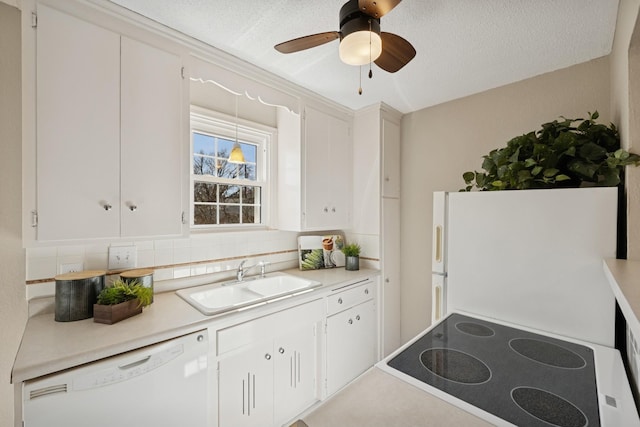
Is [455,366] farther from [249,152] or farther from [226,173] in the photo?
[249,152]

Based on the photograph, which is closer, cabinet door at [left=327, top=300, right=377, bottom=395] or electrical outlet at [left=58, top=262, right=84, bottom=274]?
electrical outlet at [left=58, top=262, right=84, bottom=274]

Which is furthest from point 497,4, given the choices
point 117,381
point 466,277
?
point 117,381

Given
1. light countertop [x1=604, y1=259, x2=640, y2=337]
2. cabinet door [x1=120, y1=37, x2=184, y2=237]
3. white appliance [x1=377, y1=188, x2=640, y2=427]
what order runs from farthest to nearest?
cabinet door [x1=120, y1=37, x2=184, y2=237] < white appliance [x1=377, y1=188, x2=640, y2=427] < light countertop [x1=604, y1=259, x2=640, y2=337]

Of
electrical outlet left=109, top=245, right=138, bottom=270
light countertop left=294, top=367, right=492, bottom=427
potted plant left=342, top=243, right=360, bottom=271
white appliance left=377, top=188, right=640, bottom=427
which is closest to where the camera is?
light countertop left=294, top=367, right=492, bottom=427

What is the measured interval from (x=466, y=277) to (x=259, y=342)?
1209 mm

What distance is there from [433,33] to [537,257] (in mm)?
1255

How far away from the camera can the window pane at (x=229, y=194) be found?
224cm

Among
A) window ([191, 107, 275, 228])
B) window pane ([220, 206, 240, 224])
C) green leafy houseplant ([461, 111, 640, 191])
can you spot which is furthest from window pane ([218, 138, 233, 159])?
green leafy houseplant ([461, 111, 640, 191])

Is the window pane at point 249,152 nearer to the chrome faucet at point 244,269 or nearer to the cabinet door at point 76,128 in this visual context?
the chrome faucet at point 244,269

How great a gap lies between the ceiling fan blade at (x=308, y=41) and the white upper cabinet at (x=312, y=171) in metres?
0.93

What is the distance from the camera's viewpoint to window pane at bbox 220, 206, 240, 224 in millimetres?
2236

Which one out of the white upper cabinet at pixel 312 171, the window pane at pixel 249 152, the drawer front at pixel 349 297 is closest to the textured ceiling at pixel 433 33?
the white upper cabinet at pixel 312 171

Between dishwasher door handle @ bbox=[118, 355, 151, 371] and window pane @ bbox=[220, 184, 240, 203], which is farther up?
window pane @ bbox=[220, 184, 240, 203]

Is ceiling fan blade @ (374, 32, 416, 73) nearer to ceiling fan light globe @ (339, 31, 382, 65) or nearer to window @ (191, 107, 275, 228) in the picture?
ceiling fan light globe @ (339, 31, 382, 65)
